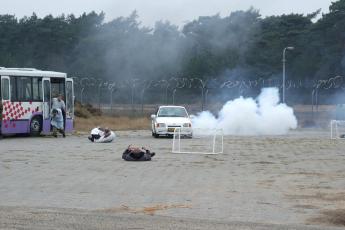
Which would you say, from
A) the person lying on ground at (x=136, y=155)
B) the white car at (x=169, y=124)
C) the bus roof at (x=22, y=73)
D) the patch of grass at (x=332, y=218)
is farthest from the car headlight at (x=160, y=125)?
the patch of grass at (x=332, y=218)

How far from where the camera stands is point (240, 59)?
63000mm

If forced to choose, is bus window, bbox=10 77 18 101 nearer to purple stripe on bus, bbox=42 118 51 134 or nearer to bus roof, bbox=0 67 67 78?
bus roof, bbox=0 67 67 78

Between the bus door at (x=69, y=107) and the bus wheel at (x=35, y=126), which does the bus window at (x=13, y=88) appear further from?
the bus door at (x=69, y=107)

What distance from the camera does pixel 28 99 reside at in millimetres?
31438

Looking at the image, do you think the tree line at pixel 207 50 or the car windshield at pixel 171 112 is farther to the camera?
the tree line at pixel 207 50

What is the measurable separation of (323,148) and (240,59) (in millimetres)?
37573

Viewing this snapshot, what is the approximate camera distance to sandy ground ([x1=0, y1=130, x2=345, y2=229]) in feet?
34.4

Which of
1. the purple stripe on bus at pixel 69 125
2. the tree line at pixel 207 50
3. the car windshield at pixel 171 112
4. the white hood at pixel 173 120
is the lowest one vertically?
the purple stripe on bus at pixel 69 125

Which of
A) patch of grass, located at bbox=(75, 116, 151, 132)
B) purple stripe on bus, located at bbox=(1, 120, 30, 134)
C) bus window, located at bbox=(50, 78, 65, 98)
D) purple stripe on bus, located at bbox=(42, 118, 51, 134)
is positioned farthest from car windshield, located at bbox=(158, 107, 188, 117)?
patch of grass, located at bbox=(75, 116, 151, 132)

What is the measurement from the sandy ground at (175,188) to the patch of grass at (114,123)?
21544 millimetres

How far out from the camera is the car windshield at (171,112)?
112 ft

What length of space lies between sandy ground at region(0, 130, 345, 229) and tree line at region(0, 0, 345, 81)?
38.9m

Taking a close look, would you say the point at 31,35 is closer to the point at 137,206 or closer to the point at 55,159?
the point at 55,159

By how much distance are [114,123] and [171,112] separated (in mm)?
14526
